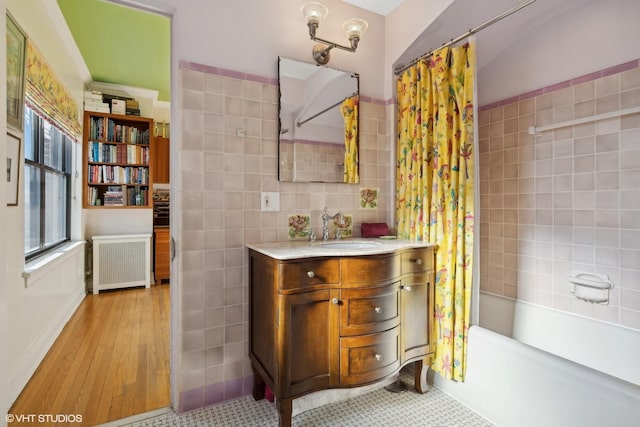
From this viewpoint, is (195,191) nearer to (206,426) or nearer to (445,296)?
(206,426)

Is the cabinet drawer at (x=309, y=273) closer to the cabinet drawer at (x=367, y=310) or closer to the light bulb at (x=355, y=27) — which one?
the cabinet drawer at (x=367, y=310)

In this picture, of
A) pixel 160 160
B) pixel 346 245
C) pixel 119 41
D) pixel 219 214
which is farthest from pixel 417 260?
pixel 160 160

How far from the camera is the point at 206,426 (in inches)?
64.2

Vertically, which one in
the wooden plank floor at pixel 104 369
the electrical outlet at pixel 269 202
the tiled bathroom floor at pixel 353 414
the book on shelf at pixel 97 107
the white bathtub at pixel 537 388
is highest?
the book on shelf at pixel 97 107

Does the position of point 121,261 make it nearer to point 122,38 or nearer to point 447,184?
point 122,38

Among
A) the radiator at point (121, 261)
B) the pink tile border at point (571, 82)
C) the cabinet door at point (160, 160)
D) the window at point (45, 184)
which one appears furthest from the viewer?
the cabinet door at point (160, 160)

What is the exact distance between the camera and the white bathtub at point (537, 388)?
3.93 feet

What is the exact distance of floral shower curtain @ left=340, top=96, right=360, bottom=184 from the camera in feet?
7.27

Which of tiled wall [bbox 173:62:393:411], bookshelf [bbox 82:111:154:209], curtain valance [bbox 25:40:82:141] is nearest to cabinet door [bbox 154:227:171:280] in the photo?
bookshelf [bbox 82:111:154:209]

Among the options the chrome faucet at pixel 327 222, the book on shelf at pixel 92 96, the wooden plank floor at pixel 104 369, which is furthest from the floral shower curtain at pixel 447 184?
the book on shelf at pixel 92 96

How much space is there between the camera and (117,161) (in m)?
4.30

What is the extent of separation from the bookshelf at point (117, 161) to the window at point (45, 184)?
343 millimetres

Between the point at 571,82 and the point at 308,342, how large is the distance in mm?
2402

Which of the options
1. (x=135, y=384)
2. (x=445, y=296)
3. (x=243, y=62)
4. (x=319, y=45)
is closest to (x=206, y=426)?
(x=135, y=384)
